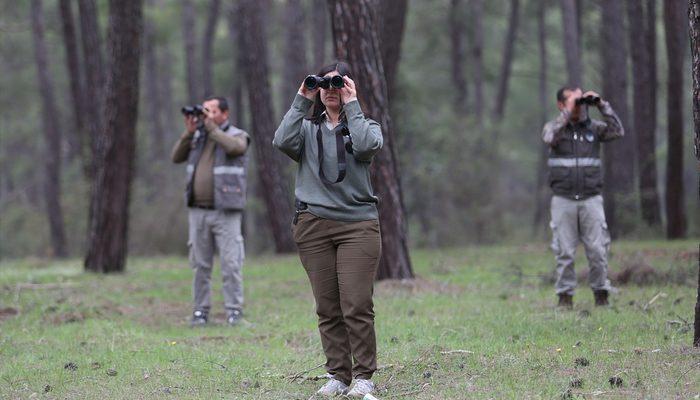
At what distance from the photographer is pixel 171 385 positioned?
728 cm

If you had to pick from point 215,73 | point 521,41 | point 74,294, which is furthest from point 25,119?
point 74,294

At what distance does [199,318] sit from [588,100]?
493 centimetres

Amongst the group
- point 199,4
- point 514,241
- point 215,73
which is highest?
point 199,4

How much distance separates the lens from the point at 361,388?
6371 mm

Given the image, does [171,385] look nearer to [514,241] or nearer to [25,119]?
[514,241]

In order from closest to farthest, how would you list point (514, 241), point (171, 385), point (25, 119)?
1. point (171, 385)
2. point (514, 241)
3. point (25, 119)

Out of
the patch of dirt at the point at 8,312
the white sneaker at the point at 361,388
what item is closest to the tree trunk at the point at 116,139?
the patch of dirt at the point at 8,312

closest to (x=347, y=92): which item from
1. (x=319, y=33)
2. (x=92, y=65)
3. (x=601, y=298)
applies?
(x=601, y=298)

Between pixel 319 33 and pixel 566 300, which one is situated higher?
pixel 319 33

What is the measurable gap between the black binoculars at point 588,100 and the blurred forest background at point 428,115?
3.54 meters

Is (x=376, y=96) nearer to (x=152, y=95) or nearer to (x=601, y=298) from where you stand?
(x=601, y=298)

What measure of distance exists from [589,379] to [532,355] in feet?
3.43

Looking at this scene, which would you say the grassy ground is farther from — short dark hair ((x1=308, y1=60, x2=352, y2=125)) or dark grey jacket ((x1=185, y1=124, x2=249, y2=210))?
short dark hair ((x1=308, y1=60, x2=352, y2=125))

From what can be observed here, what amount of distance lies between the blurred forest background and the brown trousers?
20.6ft
